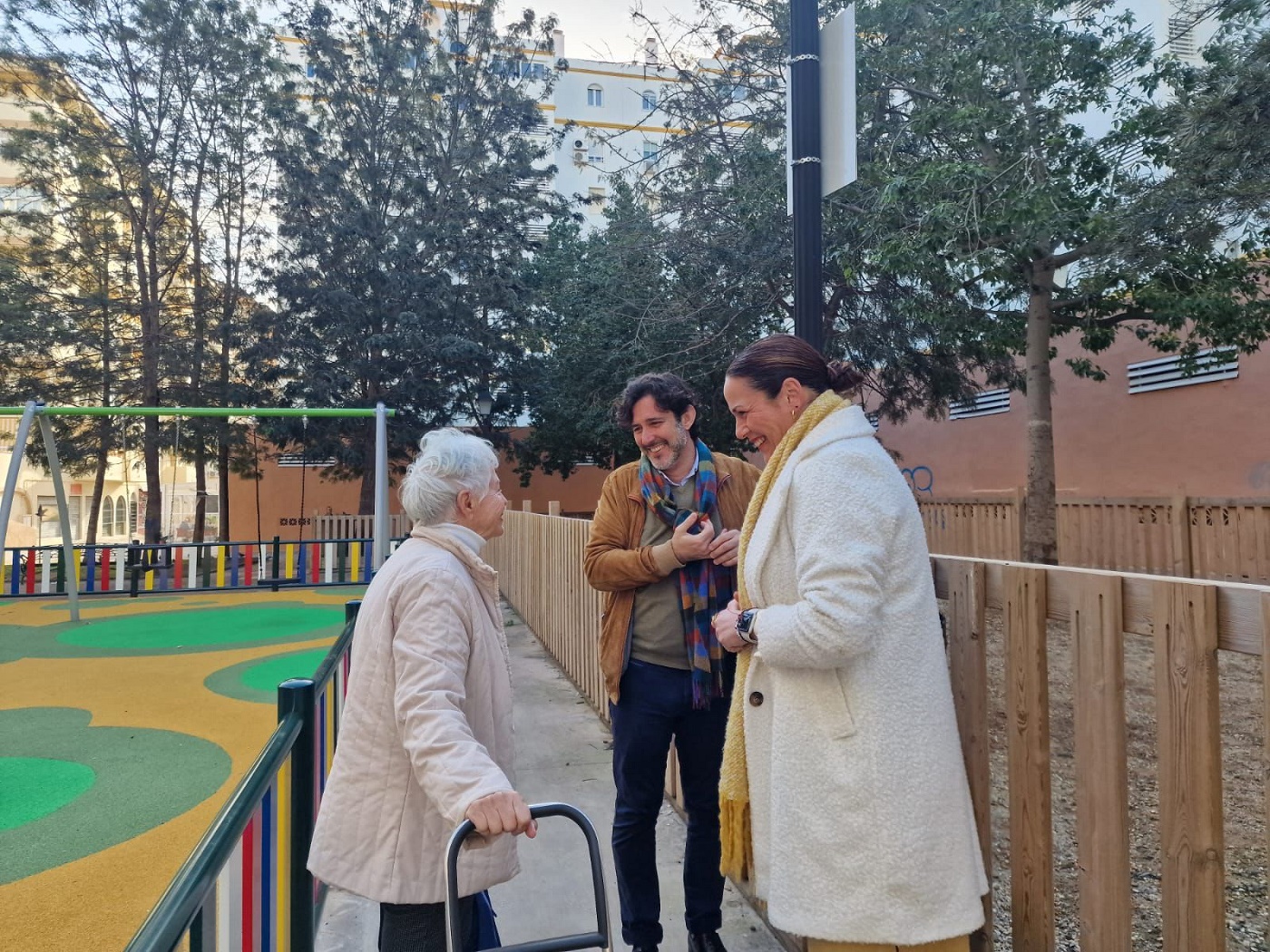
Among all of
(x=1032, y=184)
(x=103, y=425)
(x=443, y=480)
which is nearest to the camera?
(x=443, y=480)

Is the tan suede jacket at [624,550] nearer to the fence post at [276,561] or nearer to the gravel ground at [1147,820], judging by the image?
the gravel ground at [1147,820]

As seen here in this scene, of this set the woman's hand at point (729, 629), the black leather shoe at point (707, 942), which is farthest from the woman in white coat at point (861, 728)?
the black leather shoe at point (707, 942)

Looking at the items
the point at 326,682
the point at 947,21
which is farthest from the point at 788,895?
the point at 947,21

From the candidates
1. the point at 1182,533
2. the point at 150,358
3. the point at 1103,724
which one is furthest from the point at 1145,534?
the point at 150,358

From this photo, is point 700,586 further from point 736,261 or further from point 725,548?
point 736,261

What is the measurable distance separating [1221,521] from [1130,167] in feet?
16.4

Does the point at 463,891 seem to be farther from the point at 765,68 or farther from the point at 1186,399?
the point at 1186,399

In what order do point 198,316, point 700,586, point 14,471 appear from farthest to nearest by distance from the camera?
1. point 198,316
2. point 14,471
3. point 700,586

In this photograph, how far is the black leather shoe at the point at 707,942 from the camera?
2688mm

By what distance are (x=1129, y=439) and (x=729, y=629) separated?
15.6m

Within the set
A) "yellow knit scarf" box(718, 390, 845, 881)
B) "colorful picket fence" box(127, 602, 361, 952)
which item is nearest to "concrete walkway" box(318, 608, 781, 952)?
"colorful picket fence" box(127, 602, 361, 952)

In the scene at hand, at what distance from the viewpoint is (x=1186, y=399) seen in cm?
1380

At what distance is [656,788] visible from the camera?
8.70ft

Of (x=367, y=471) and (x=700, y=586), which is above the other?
(x=367, y=471)
